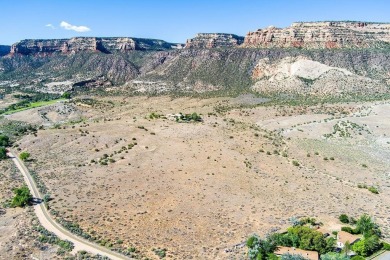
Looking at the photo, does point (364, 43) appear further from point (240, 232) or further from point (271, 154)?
point (240, 232)

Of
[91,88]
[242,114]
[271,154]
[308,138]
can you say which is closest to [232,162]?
[271,154]

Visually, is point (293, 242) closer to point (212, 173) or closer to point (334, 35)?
point (212, 173)

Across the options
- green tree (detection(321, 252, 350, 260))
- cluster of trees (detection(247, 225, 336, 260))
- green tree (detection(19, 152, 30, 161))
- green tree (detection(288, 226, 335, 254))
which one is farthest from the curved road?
green tree (detection(321, 252, 350, 260))

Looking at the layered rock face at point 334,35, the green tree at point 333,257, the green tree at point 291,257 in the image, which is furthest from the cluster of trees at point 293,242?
the layered rock face at point 334,35

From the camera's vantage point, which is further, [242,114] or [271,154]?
[242,114]

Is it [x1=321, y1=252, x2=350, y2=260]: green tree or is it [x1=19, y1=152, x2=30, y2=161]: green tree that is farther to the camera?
[x1=19, y1=152, x2=30, y2=161]: green tree

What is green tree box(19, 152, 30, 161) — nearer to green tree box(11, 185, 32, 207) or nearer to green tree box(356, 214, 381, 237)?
green tree box(11, 185, 32, 207)
